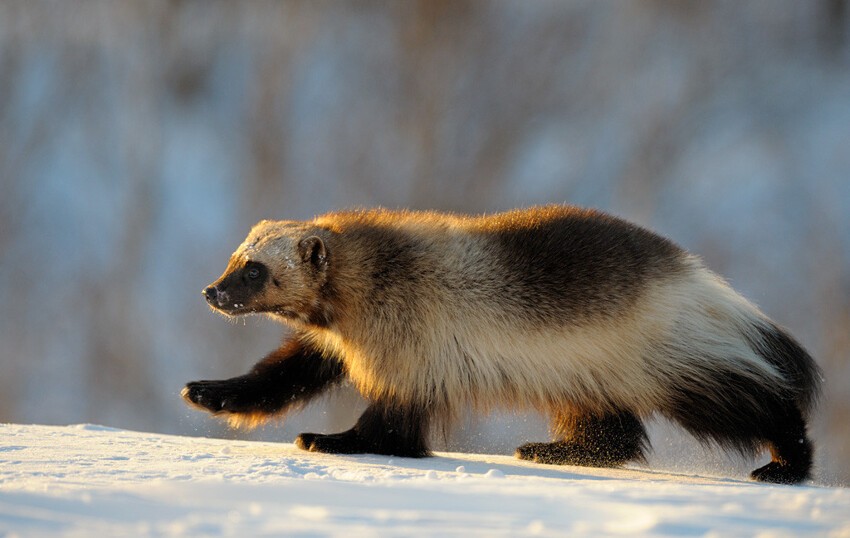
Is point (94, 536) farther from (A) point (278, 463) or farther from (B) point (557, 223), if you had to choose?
(B) point (557, 223)

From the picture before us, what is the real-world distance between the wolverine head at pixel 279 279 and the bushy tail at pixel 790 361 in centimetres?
144

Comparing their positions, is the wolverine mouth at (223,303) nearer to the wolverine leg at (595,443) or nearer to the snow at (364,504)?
the snow at (364,504)

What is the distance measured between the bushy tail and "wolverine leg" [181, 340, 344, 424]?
1.44 metres

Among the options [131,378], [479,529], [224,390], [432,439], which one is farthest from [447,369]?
[131,378]

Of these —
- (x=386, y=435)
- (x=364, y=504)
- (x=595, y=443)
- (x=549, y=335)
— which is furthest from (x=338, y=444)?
(x=364, y=504)

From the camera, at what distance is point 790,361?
341 centimetres

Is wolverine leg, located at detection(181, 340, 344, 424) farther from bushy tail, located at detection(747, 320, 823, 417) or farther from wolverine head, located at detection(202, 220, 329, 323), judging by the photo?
bushy tail, located at detection(747, 320, 823, 417)

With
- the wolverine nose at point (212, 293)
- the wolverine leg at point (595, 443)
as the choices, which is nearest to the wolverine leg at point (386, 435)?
the wolverine leg at point (595, 443)

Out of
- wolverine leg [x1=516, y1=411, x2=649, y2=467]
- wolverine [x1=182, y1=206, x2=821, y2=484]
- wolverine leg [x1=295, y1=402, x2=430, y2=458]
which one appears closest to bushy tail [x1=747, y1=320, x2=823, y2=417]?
wolverine [x1=182, y1=206, x2=821, y2=484]

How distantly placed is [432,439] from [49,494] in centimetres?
153

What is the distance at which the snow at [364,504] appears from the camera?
187 cm

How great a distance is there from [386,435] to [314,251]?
0.66 metres

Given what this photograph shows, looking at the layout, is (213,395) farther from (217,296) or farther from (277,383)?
(217,296)

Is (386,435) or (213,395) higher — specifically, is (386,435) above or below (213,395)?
below
